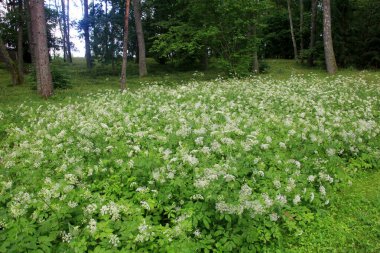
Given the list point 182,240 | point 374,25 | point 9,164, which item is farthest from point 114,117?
point 374,25

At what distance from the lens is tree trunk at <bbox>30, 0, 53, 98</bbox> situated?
14.2m

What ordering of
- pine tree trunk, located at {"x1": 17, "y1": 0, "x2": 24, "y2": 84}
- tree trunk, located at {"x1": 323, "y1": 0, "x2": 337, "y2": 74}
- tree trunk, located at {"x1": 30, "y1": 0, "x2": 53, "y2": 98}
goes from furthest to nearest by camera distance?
pine tree trunk, located at {"x1": 17, "y1": 0, "x2": 24, "y2": 84} → tree trunk, located at {"x1": 323, "y1": 0, "x2": 337, "y2": 74} → tree trunk, located at {"x1": 30, "y1": 0, "x2": 53, "y2": 98}

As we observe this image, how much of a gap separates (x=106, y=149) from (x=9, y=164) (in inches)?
65.4

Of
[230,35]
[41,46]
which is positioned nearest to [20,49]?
[41,46]

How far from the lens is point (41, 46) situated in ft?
Result: 47.4

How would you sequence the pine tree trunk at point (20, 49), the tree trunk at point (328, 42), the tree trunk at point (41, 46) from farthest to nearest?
1. the pine tree trunk at point (20, 49)
2. the tree trunk at point (328, 42)
3. the tree trunk at point (41, 46)

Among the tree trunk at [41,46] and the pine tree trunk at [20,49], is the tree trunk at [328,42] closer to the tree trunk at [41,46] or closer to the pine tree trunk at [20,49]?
the tree trunk at [41,46]

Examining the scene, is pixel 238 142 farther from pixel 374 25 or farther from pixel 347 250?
pixel 374 25

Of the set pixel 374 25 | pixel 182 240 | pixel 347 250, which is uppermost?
pixel 374 25

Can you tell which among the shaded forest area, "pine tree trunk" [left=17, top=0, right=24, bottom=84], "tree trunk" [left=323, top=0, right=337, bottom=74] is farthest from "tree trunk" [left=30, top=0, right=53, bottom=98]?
"tree trunk" [left=323, top=0, right=337, bottom=74]

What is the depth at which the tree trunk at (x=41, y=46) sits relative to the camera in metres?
14.2

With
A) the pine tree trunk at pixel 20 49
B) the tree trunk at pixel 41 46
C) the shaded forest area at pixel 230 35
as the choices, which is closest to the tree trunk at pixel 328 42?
the shaded forest area at pixel 230 35

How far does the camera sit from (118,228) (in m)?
3.78

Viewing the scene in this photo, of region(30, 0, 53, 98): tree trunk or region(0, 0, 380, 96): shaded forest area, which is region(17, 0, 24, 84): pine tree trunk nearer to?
region(0, 0, 380, 96): shaded forest area
